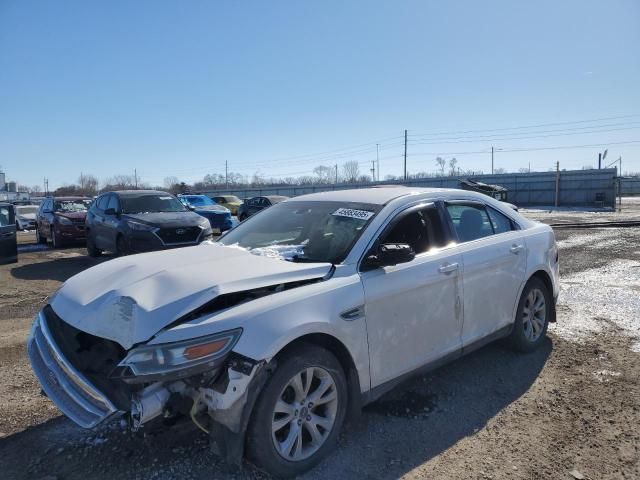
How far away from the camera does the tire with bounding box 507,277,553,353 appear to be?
4453 millimetres

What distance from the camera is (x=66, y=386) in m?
2.69

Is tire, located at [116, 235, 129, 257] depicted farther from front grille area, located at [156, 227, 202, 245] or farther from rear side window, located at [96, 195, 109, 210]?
rear side window, located at [96, 195, 109, 210]

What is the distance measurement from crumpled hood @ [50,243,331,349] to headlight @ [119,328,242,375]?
96 mm

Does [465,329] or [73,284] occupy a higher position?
[73,284]

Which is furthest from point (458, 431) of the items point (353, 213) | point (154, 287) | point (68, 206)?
point (68, 206)

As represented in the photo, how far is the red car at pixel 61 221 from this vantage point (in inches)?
548

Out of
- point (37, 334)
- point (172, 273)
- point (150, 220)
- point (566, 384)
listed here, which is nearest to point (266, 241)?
point (172, 273)

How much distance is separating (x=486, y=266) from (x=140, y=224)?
299 inches

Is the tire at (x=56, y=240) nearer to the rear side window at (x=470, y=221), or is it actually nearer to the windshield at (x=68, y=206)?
the windshield at (x=68, y=206)

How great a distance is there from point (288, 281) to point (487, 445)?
66.7 inches

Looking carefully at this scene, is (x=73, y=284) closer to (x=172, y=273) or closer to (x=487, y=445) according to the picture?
(x=172, y=273)

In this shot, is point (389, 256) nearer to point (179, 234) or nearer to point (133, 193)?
point (179, 234)

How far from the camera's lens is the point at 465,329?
12.4ft

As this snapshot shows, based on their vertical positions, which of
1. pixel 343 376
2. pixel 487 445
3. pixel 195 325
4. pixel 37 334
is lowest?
pixel 487 445
